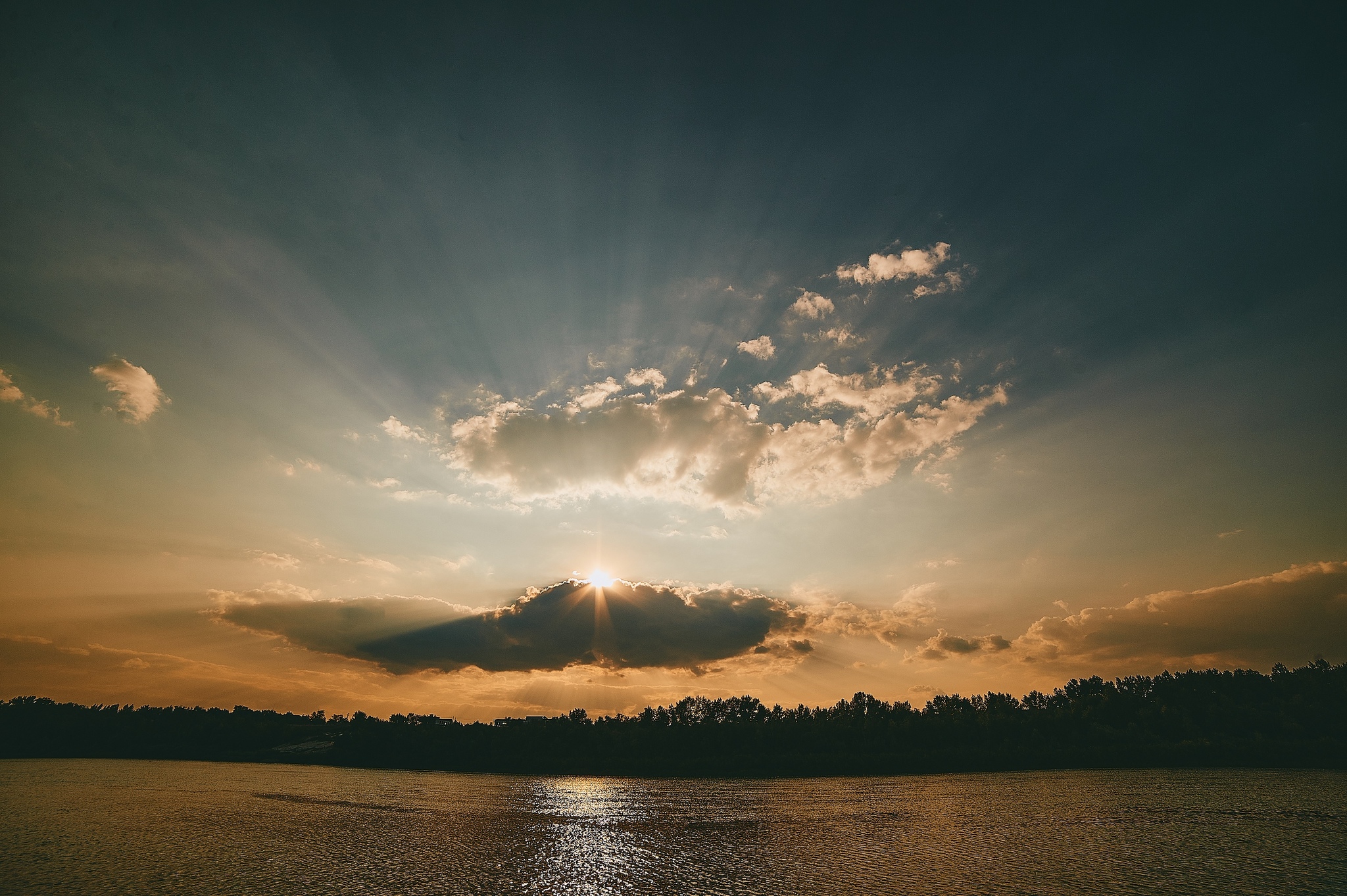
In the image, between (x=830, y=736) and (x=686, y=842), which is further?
(x=830, y=736)

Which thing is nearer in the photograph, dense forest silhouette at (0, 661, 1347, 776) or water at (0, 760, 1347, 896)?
water at (0, 760, 1347, 896)

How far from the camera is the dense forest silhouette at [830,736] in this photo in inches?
5340

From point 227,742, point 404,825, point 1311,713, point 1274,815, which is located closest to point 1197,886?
point 1274,815

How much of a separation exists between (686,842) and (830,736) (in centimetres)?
13671

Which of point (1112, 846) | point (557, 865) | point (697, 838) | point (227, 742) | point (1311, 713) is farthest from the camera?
point (227, 742)

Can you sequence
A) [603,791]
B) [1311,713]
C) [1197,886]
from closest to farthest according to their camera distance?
[1197,886], [603,791], [1311,713]

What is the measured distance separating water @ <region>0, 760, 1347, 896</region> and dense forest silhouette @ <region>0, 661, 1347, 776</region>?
74.9 m

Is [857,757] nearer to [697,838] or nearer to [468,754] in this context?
[468,754]

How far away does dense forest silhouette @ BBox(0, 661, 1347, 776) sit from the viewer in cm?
13562

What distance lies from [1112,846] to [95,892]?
158 ft

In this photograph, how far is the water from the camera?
79.5ft

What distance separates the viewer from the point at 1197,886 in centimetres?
2259

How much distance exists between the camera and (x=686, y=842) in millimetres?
36250

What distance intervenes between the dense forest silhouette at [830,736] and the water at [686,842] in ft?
246
